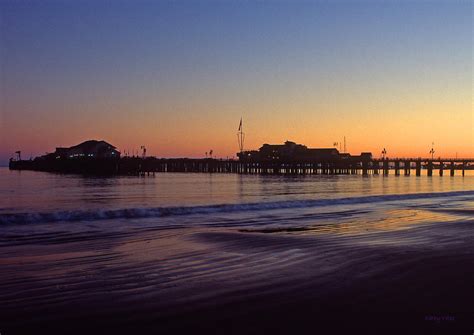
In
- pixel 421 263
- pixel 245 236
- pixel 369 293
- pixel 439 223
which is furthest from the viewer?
pixel 439 223

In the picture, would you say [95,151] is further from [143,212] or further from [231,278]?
[231,278]

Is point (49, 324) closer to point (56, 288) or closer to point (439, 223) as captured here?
point (56, 288)

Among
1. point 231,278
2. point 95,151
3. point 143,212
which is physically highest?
point 95,151

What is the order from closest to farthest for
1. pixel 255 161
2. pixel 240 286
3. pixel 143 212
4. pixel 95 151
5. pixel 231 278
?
1. pixel 240 286
2. pixel 231 278
3. pixel 143 212
4. pixel 95 151
5. pixel 255 161

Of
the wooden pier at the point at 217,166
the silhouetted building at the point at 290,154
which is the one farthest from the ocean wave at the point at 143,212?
the silhouetted building at the point at 290,154

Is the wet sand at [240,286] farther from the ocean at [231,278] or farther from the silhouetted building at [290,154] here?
the silhouetted building at [290,154]

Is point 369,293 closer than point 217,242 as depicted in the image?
Yes

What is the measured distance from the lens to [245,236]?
492 inches

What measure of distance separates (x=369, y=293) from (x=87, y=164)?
95.0 metres

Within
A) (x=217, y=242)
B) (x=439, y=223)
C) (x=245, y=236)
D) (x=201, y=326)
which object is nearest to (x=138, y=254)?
(x=217, y=242)

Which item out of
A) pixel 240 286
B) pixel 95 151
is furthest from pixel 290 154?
pixel 240 286

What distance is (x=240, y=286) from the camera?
6.34 meters

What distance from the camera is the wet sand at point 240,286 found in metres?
4.76

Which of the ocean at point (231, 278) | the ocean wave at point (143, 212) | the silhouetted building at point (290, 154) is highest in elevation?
the silhouetted building at point (290, 154)
